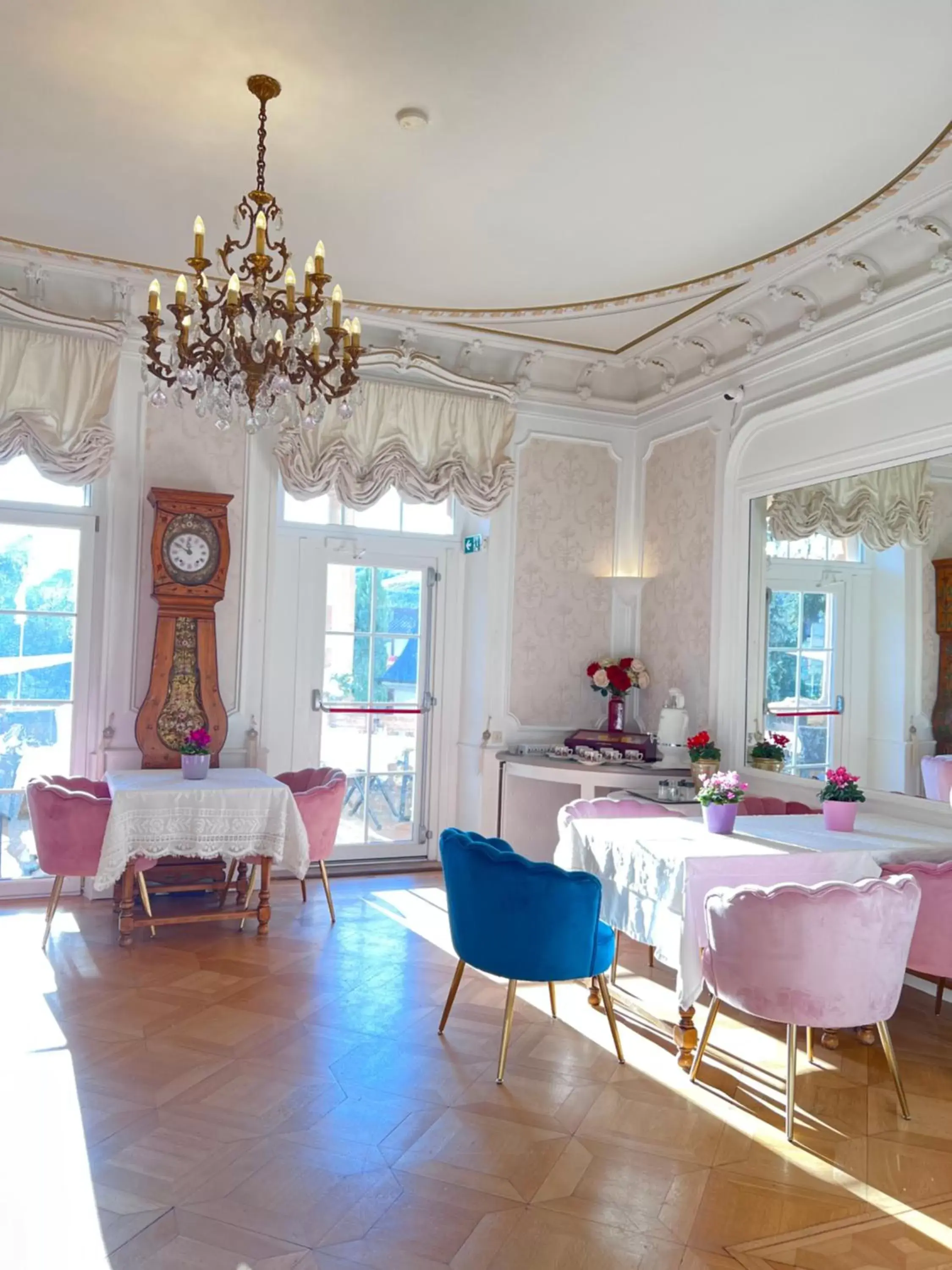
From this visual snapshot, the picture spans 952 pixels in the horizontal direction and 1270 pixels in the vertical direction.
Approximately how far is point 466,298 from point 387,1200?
182 inches

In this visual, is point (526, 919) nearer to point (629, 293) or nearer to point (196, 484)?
point (629, 293)

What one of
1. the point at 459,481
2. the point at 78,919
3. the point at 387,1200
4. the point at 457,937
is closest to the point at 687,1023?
the point at 457,937

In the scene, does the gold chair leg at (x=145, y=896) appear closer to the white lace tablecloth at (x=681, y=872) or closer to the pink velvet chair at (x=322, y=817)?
the pink velvet chair at (x=322, y=817)

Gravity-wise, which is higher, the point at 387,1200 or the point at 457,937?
the point at 457,937

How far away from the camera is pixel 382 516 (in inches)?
277

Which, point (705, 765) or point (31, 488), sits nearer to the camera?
point (705, 765)

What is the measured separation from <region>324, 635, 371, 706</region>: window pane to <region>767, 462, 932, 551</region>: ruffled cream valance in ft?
9.41

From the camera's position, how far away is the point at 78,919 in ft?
17.8

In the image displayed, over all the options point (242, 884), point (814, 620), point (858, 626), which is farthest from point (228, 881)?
point (858, 626)

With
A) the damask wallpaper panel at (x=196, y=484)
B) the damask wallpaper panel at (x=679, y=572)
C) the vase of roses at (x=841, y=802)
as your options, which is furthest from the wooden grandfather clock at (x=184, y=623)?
the vase of roses at (x=841, y=802)

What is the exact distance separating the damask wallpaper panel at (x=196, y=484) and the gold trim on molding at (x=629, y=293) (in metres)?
0.96

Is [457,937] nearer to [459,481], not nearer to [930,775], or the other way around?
[930,775]

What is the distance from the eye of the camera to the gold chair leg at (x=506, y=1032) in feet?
11.8

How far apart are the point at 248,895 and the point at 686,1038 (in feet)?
8.59
